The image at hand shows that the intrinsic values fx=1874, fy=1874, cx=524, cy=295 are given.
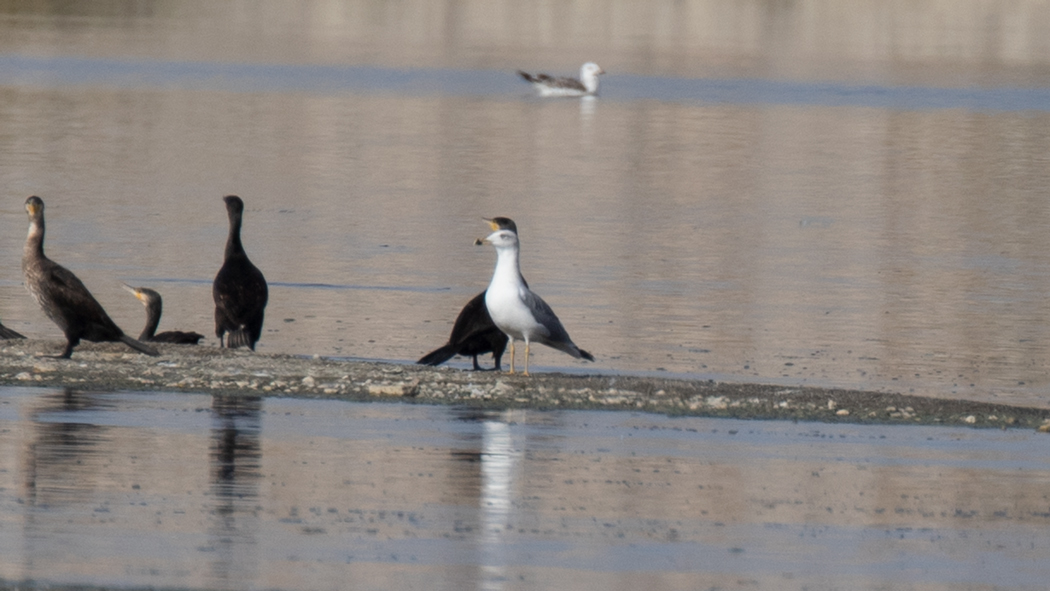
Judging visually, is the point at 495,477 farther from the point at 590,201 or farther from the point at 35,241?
the point at 590,201

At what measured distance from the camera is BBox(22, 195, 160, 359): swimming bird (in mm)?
11219

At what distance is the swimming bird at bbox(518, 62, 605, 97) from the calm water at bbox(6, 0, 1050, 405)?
42.8 inches

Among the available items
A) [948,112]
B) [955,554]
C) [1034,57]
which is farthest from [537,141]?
[1034,57]

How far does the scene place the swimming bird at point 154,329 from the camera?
12.5 metres

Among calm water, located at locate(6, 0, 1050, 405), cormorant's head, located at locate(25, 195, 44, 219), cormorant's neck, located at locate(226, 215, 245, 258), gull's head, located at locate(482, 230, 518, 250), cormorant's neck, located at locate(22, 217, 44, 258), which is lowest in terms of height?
calm water, located at locate(6, 0, 1050, 405)

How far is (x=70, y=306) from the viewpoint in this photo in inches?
441

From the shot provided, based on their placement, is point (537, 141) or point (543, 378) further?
point (537, 141)

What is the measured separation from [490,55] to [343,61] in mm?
8095

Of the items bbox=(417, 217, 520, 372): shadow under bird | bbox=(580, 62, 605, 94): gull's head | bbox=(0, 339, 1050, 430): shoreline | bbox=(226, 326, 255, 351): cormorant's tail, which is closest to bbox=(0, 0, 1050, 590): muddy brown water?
bbox=(0, 339, 1050, 430): shoreline

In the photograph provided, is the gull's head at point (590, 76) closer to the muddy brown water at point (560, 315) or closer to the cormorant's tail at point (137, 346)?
the muddy brown water at point (560, 315)

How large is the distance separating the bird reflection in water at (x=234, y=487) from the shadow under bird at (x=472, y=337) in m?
1.71

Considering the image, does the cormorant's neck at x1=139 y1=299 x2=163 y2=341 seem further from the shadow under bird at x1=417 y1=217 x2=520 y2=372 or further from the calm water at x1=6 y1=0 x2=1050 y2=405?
the shadow under bird at x1=417 y1=217 x2=520 y2=372

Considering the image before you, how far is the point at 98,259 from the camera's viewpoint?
17.4 m

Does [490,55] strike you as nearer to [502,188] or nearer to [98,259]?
[502,188]
